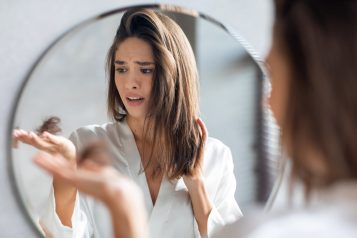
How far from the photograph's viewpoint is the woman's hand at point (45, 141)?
1.09 metres

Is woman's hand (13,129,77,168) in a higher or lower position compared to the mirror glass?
lower

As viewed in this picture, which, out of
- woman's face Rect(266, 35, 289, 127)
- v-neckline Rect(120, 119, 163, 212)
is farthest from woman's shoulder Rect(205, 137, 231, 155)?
woman's face Rect(266, 35, 289, 127)

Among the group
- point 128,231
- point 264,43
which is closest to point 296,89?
point 128,231

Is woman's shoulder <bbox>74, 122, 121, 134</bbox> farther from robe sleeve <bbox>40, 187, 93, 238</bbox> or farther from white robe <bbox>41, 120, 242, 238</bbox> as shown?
robe sleeve <bbox>40, 187, 93, 238</bbox>

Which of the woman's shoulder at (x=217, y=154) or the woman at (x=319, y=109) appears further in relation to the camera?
the woman's shoulder at (x=217, y=154)

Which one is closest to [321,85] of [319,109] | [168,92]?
[319,109]

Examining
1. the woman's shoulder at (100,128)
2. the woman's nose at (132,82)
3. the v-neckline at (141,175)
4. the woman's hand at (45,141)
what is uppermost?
the woman's nose at (132,82)

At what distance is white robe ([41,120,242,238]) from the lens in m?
1.10

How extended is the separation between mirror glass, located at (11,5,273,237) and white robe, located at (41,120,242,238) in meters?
0.01

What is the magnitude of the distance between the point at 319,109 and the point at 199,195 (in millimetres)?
674

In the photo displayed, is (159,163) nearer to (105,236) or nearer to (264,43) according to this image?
(105,236)

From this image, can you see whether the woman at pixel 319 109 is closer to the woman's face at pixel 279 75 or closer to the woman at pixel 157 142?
the woman's face at pixel 279 75

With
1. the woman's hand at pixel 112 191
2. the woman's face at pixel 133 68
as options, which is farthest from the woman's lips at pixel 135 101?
the woman's hand at pixel 112 191

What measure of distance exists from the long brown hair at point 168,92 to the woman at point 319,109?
59 centimetres
